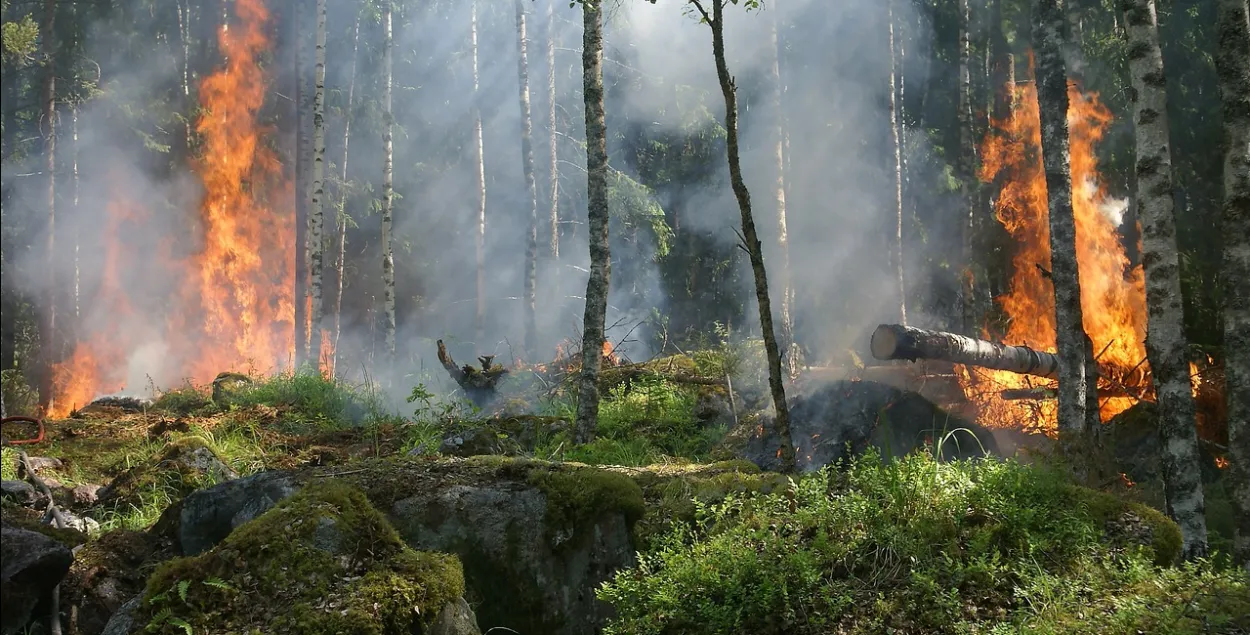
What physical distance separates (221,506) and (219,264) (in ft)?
69.7

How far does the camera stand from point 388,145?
851 inches

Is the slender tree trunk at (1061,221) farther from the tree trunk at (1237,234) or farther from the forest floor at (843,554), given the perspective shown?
the forest floor at (843,554)

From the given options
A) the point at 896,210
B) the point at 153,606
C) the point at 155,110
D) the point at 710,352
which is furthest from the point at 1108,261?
the point at 155,110

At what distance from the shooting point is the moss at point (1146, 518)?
4.78 m

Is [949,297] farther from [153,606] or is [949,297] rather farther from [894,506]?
[153,606]

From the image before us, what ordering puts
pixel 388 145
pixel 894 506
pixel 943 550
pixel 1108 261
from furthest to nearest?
pixel 388 145
pixel 1108 261
pixel 894 506
pixel 943 550

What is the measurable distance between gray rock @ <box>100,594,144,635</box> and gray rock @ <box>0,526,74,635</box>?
0.73m

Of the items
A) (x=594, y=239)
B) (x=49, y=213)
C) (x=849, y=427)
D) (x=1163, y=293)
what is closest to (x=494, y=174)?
(x=49, y=213)

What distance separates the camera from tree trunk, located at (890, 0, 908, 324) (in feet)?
74.3

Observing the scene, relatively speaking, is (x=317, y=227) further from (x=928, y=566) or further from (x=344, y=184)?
(x=928, y=566)

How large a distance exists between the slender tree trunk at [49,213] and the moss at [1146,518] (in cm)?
2301

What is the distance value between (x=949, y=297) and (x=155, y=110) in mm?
22913

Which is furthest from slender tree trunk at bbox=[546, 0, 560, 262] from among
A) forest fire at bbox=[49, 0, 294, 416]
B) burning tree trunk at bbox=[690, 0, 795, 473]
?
burning tree trunk at bbox=[690, 0, 795, 473]

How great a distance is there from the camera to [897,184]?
76.8 ft
